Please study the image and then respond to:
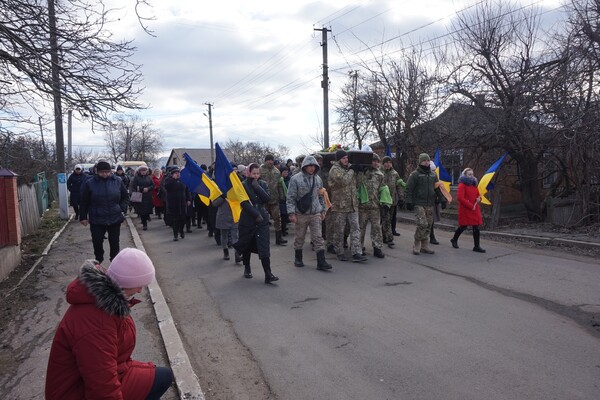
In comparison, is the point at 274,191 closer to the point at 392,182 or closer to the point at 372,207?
the point at 392,182

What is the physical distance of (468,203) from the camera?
886 centimetres

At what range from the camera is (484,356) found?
4.10 meters

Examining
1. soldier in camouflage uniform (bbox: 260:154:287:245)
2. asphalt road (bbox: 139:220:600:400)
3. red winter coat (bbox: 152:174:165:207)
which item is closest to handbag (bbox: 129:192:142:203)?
red winter coat (bbox: 152:174:165:207)

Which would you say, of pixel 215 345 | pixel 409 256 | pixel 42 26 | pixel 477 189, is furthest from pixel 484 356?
pixel 42 26

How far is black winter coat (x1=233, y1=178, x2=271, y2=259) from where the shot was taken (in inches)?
266

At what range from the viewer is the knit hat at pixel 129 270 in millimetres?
2523

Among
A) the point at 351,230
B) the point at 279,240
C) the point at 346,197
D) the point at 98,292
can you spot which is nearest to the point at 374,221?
the point at 351,230

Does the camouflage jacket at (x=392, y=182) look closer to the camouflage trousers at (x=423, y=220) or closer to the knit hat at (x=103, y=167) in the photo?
the camouflage trousers at (x=423, y=220)

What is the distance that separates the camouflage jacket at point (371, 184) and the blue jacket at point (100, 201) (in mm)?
4432

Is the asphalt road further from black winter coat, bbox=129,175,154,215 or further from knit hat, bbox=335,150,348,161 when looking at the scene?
black winter coat, bbox=129,175,154,215

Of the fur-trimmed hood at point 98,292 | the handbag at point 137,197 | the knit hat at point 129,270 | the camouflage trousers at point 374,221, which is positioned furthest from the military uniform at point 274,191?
the fur-trimmed hood at point 98,292

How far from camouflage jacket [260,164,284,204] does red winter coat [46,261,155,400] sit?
8.40 m

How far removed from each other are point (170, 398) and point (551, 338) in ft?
12.3

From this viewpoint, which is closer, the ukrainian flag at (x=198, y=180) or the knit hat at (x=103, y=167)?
the knit hat at (x=103, y=167)
